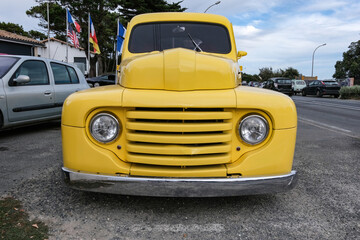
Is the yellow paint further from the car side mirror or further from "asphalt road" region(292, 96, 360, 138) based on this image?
"asphalt road" region(292, 96, 360, 138)

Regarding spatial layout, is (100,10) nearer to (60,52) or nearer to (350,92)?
(60,52)

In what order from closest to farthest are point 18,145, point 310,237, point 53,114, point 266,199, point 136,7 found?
point 310,237
point 266,199
point 18,145
point 53,114
point 136,7

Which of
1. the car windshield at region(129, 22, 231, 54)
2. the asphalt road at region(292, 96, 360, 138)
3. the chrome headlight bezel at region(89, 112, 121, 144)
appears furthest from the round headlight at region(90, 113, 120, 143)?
the asphalt road at region(292, 96, 360, 138)

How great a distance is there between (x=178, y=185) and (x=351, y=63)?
5877cm

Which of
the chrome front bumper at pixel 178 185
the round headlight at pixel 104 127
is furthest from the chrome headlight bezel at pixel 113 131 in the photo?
the chrome front bumper at pixel 178 185

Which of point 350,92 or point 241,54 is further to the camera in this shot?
point 350,92

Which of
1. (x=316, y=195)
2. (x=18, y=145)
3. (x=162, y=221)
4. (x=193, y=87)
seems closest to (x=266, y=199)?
(x=316, y=195)

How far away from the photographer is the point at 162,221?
232cm

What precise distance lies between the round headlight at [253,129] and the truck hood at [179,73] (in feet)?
1.39

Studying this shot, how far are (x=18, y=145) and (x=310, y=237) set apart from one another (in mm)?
4680

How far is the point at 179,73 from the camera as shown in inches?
95.2

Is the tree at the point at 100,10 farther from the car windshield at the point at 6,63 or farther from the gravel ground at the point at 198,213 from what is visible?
the gravel ground at the point at 198,213

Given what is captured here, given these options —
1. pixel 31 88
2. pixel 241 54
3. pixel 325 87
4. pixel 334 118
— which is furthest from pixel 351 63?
pixel 31 88

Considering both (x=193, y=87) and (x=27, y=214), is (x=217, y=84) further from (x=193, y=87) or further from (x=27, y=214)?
(x=27, y=214)
